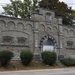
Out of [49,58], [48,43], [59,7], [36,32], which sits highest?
[59,7]

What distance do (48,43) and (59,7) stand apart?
14.9 meters

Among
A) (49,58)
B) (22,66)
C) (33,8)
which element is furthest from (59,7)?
(22,66)

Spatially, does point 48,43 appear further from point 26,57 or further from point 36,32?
point 26,57

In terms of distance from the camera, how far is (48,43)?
37.4m

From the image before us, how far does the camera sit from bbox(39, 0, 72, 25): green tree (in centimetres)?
4912

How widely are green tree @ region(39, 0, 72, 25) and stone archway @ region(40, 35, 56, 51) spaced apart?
12.7 m

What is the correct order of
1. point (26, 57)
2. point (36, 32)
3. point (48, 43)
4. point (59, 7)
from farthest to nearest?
1. point (59, 7)
2. point (48, 43)
3. point (36, 32)
4. point (26, 57)

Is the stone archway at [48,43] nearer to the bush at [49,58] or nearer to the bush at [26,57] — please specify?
the bush at [49,58]

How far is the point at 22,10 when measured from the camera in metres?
52.2

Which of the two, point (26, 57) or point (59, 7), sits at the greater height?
point (59, 7)

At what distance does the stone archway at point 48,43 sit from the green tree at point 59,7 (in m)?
12.7

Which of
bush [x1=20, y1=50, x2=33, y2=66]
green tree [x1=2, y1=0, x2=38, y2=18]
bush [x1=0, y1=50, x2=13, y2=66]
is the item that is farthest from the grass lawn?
green tree [x1=2, y1=0, x2=38, y2=18]

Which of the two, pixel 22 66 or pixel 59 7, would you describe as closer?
pixel 22 66

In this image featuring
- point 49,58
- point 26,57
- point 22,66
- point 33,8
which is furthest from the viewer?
point 33,8
